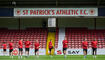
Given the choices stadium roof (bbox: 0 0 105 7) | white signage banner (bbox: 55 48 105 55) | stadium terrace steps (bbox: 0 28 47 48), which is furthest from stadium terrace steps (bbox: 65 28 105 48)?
stadium roof (bbox: 0 0 105 7)

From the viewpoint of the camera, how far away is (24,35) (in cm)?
3069

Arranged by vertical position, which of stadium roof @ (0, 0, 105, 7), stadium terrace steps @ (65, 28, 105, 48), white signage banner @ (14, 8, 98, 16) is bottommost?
stadium terrace steps @ (65, 28, 105, 48)

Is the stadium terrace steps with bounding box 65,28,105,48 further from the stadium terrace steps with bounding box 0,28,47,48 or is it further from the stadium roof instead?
the stadium roof

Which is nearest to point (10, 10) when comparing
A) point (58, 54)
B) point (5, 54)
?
point (5, 54)

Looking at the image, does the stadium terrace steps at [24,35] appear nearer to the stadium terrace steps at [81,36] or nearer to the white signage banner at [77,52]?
the white signage banner at [77,52]

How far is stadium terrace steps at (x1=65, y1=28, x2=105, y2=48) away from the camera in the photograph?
1153 inches

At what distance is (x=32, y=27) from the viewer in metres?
32.3

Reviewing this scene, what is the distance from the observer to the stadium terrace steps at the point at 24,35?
30266 mm

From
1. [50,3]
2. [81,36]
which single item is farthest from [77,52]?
[50,3]

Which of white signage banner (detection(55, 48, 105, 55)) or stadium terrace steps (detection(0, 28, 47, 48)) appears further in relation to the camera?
stadium terrace steps (detection(0, 28, 47, 48))

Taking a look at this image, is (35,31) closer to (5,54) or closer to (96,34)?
(5,54)

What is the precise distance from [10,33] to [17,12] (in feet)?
12.8

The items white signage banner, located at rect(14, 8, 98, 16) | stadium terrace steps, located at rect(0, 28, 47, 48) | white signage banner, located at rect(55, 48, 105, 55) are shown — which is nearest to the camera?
white signage banner, located at rect(55, 48, 105, 55)

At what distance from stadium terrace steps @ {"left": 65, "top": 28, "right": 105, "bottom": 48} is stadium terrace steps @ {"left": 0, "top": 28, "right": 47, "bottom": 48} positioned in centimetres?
326
